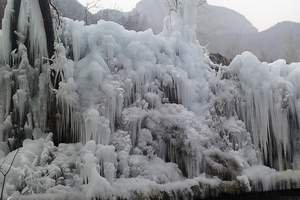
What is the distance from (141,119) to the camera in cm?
1014

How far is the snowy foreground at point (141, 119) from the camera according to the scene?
29.2 ft

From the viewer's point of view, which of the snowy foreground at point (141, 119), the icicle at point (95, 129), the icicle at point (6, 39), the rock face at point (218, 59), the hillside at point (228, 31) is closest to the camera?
the snowy foreground at point (141, 119)

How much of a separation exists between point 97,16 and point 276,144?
101 feet

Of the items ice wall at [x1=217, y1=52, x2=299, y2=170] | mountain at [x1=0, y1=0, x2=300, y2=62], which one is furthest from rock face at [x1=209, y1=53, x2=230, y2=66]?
mountain at [x1=0, y1=0, x2=300, y2=62]

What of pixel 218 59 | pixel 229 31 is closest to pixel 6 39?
pixel 218 59

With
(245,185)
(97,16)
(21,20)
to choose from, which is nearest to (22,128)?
(21,20)

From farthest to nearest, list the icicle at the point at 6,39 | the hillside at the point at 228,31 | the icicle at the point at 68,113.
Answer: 1. the hillside at the point at 228,31
2. the icicle at the point at 6,39
3. the icicle at the point at 68,113

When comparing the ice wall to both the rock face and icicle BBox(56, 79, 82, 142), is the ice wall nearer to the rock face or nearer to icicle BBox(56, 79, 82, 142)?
the rock face

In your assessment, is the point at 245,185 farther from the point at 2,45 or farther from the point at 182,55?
the point at 2,45

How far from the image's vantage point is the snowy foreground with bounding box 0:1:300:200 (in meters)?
8.89

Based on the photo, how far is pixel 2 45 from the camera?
9.82 metres

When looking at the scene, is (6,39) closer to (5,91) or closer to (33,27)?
(33,27)

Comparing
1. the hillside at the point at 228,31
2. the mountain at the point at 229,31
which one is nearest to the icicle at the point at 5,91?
the mountain at the point at 229,31

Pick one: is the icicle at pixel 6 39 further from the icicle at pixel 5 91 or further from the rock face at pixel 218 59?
the rock face at pixel 218 59
